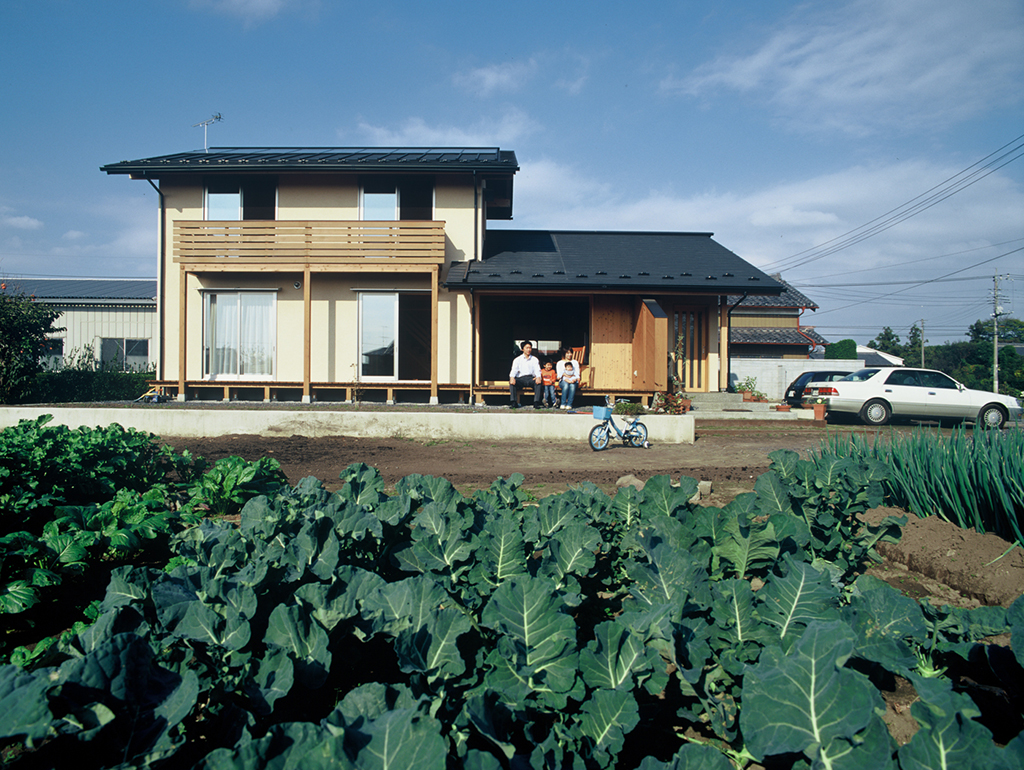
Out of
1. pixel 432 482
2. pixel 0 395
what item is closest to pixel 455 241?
pixel 0 395

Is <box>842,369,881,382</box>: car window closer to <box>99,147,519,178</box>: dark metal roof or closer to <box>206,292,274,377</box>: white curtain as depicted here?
<box>99,147,519,178</box>: dark metal roof

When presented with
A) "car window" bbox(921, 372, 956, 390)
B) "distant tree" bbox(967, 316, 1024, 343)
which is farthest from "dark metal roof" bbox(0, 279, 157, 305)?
"distant tree" bbox(967, 316, 1024, 343)

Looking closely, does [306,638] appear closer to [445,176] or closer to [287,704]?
[287,704]

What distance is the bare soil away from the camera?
3.07 metres

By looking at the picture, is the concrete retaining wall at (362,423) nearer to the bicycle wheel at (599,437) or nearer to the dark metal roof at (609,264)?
the bicycle wheel at (599,437)

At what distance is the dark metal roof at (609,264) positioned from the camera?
13.2m

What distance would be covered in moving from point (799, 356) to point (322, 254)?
983 inches

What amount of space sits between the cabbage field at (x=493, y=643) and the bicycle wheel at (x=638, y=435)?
253 inches

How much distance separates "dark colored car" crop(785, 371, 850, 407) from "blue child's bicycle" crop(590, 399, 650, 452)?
23.5 ft

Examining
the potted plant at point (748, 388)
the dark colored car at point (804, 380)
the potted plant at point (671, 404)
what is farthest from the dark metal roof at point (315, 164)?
the dark colored car at point (804, 380)

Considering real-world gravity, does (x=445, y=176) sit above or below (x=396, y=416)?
above

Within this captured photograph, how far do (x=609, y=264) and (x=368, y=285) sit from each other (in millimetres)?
6298

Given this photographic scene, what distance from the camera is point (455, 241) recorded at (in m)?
14.3

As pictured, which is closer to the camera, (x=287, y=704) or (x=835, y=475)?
(x=287, y=704)
